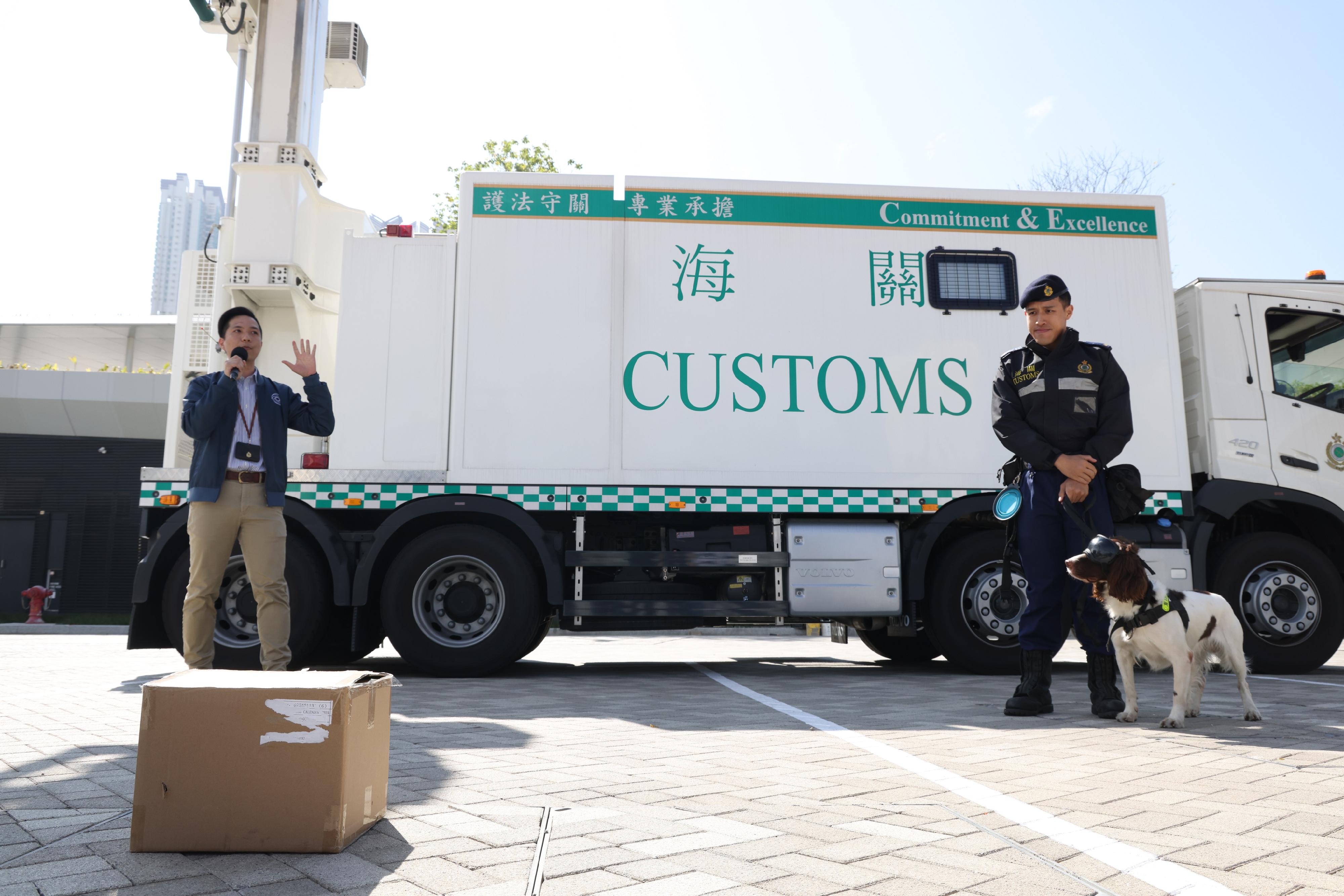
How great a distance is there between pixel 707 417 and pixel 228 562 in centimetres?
337

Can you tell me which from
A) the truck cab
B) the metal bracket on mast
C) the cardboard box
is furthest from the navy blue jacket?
the truck cab

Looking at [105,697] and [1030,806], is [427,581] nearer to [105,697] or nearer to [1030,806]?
[105,697]

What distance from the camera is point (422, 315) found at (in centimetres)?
685

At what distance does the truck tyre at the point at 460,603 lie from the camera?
6.51m

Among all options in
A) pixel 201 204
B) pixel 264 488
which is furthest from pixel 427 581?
pixel 201 204

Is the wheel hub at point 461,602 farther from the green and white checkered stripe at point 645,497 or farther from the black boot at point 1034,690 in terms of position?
the black boot at point 1034,690

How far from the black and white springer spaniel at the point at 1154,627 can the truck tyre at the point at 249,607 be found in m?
4.94

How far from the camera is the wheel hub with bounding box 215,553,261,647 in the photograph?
21.1 feet

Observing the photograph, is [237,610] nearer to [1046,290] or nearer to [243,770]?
[243,770]

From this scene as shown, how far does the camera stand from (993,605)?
22.6ft

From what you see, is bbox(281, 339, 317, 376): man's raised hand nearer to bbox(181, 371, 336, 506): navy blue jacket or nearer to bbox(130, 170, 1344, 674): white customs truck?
bbox(181, 371, 336, 506): navy blue jacket

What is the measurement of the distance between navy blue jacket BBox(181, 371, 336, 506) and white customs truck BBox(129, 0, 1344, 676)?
1.16 meters

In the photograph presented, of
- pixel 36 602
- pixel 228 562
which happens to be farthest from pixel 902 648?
pixel 36 602

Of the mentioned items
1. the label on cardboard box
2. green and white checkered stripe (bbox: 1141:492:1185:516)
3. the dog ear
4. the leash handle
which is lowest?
the label on cardboard box
